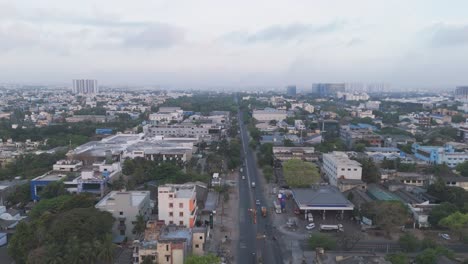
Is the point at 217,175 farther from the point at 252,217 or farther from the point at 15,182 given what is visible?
the point at 15,182

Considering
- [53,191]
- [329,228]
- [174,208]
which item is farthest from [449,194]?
[53,191]

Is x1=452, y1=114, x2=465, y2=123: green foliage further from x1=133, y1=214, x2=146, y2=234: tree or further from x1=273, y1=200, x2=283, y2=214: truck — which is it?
x1=133, y1=214, x2=146, y2=234: tree

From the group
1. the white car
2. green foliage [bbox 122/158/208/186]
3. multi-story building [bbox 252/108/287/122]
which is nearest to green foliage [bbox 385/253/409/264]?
the white car

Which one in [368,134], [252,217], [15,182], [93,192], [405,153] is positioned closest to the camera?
[252,217]

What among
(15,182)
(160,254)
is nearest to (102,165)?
(15,182)

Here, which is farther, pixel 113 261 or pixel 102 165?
pixel 102 165

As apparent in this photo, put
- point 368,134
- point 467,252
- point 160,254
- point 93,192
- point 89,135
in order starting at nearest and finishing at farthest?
point 160,254 → point 467,252 → point 93,192 → point 368,134 → point 89,135

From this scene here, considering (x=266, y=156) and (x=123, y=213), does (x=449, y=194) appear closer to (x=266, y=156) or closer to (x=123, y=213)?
(x=266, y=156)
